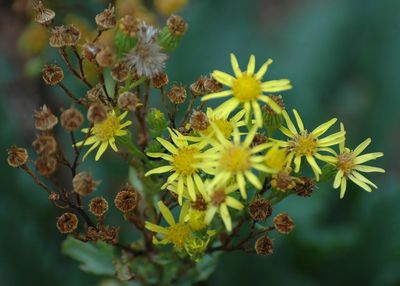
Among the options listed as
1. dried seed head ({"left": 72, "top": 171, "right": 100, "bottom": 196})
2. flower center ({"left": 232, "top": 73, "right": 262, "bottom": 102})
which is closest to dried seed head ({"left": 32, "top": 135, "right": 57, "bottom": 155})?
dried seed head ({"left": 72, "top": 171, "right": 100, "bottom": 196})

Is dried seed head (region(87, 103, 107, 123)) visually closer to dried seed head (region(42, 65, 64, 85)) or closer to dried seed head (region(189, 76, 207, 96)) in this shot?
dried seed head (region(42, 65, 64, 85))

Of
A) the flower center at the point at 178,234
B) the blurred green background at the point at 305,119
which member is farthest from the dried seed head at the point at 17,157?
the blurred green background at the point at 305,119

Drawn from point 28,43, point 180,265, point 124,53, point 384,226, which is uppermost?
point 384,226

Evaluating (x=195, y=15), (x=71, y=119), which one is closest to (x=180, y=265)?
(x=71, y=119)

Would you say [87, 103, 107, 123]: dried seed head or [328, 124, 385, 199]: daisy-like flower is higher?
[328, 124, 385, 199]: daisy-like flower

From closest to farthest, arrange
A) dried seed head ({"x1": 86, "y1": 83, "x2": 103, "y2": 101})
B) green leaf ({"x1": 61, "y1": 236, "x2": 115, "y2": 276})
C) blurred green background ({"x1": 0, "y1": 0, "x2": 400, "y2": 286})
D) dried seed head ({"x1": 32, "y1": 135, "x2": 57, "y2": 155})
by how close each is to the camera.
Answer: dried seed head ({"x1": 32, "y1": 135, "x2": 57, "y2": 155})
dried seed head ({"x1": 86, "y1": 83, "x2": 103, "y2": 101})
green leaf ({"x1": 61, "y1": 236, "x2": 115, "y2": 276})
blurred green background ({"x1": 0, "y1": 0, "x2": 400, "y2": 286})

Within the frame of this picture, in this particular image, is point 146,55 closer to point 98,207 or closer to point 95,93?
point 95,93

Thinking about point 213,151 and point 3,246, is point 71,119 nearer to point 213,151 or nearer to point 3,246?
point 213,151
